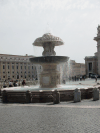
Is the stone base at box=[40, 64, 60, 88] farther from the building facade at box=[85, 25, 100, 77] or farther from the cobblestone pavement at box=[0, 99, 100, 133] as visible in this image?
the building facade at box=[85, 25, 100, 77]


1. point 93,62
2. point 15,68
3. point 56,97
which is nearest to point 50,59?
point 56,97

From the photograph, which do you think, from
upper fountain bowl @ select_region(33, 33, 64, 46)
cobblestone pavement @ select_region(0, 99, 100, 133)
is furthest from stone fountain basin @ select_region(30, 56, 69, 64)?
cobblestone pavement @ select_region(0, 99, 100, 133)

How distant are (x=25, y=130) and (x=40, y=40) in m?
12.9

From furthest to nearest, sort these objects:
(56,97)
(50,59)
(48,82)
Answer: (48,82) → (50,59) → (56,97)

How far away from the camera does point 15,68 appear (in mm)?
107125

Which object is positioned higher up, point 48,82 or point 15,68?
point 15,68

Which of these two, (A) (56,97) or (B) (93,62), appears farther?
(B) (93,62)

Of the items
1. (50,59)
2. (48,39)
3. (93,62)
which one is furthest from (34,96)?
(93,62)

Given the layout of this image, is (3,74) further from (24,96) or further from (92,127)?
(92,127)

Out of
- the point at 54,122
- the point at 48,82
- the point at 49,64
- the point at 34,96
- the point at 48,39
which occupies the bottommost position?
the point at 54,122

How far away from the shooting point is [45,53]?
1992cm

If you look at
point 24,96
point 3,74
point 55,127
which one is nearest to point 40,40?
point 24,96

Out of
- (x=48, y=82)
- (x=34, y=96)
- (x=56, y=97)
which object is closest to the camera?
(x=56, y=97)

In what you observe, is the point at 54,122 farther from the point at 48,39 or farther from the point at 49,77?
the point at 48,39
